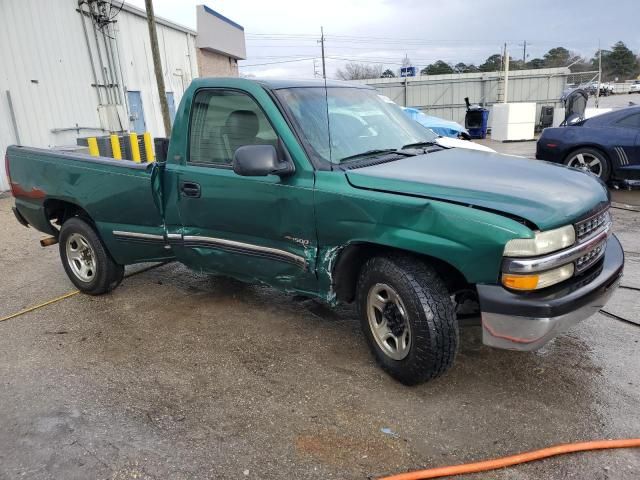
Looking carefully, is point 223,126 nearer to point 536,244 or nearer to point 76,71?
point 536,244

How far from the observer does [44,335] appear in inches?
164

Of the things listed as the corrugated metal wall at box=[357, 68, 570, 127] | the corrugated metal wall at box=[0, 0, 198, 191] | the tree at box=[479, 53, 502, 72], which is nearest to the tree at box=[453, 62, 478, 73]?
the tree at box=[479, 53, 502, 72]

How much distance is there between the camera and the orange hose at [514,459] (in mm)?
2408

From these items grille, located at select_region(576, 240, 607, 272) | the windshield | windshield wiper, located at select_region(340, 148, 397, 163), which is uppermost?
the windshield

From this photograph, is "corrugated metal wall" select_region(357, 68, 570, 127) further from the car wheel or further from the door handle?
the door handle

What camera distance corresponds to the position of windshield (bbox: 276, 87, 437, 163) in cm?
338

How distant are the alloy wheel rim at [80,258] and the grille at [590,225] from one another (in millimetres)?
4014

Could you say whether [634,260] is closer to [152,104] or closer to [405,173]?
[405,173]

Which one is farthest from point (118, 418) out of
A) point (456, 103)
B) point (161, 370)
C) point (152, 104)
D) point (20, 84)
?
point (456, 103)

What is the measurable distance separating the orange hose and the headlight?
966 mm

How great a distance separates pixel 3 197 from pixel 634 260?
1125 cm

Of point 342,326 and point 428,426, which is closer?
point 428,426

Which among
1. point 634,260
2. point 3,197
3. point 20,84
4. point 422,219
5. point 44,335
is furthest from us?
point 20,84

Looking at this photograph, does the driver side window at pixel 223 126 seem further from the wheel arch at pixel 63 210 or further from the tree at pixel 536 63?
the tree at pixel 536 63
